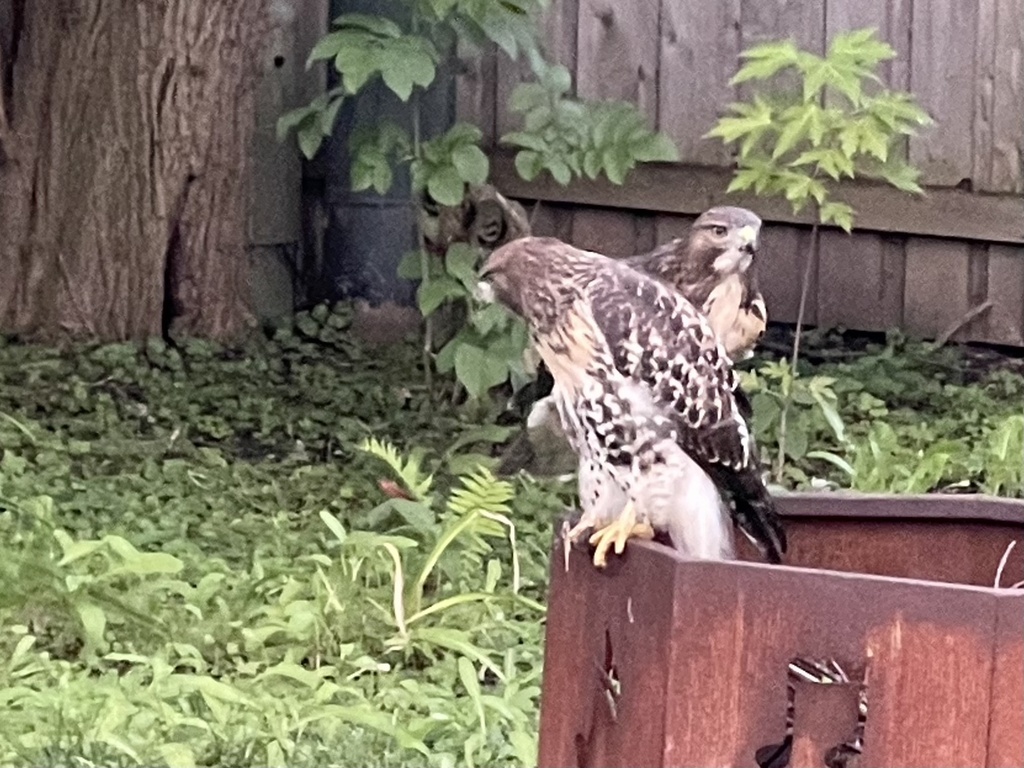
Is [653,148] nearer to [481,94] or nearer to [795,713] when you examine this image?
[481,94]

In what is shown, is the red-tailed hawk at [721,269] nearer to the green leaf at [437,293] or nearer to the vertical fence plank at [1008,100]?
the green leaf at [437,293]

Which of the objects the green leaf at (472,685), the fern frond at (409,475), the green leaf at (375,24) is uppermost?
the green leaf at (375,24)

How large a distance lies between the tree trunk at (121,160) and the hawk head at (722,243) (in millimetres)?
2994

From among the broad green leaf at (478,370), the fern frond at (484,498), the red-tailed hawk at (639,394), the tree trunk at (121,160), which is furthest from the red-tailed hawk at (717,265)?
the tree trunk at (121,160)

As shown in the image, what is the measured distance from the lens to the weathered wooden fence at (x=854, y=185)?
6.14 metres

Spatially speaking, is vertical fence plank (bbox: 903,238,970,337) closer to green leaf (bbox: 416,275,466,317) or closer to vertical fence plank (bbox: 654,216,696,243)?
vertical fence plank (bbox: 654,216,696,243)

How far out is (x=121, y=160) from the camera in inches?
234

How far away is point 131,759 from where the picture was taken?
311 centimetres

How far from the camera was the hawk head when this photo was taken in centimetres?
323

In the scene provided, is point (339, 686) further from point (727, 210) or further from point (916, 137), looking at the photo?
point (916, 137)

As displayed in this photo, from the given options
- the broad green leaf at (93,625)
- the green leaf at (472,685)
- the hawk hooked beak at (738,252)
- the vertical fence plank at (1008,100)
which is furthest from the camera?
the vertical fence plank at (1008,100)

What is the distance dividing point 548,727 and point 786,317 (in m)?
4.20

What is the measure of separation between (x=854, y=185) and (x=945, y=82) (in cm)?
44

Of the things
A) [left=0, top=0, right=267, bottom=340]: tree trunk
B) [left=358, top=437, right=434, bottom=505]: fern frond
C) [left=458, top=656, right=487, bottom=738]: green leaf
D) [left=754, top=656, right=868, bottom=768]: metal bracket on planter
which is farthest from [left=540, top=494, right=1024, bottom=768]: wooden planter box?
[left=0, top=0, right=267, bottom=340]: tree trunk
